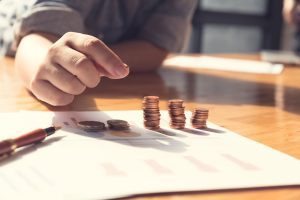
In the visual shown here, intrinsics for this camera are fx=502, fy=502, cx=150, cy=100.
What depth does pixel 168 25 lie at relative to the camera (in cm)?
117

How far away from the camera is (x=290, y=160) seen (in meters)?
0.45

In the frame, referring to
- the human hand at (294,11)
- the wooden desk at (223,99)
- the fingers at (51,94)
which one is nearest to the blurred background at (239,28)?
the human hand at (294,11)

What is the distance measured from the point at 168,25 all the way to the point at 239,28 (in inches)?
84.4

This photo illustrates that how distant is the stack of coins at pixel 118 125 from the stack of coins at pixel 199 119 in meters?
0.08

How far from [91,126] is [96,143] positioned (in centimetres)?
5

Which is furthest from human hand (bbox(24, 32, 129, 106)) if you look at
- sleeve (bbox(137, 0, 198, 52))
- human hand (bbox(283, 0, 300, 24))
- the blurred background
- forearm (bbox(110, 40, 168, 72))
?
the blurred background

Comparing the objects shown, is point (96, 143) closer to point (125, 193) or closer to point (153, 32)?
point (125, 193)

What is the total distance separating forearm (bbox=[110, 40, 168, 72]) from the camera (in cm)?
109

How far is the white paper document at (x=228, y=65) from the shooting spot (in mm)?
1223

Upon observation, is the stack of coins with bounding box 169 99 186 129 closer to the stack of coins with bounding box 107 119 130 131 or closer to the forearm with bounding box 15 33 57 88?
the stack of coins with bounding box 107 119 130 131

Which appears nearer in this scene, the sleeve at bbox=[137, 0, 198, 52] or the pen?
the pen

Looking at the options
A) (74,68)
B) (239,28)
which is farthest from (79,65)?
(239,28)

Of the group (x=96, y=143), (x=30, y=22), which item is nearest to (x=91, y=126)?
(x=96, y=143)

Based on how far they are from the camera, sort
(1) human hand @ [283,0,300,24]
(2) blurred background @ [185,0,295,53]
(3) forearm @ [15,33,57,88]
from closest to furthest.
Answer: (3) forearm @ [15,33,57,88] < (1) human hand @ [283,0,300,24] < (2) blurred background @ [185,0,295,53]
